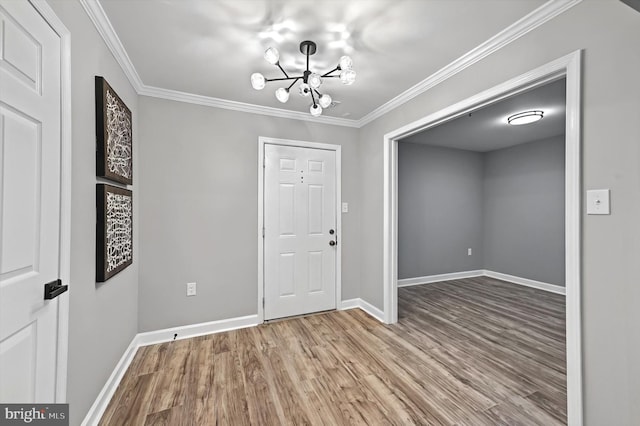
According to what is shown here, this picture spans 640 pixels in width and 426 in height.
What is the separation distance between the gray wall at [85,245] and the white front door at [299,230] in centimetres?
155

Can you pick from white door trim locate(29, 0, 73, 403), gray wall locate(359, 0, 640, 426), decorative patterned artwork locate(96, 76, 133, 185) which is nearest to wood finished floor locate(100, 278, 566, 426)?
gray wall locate(359, 0, 640, 426)

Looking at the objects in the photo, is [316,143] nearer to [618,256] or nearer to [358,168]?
[358,168]

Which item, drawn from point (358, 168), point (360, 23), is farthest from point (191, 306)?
point (360, 23)

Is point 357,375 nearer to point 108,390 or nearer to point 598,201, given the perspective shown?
point 108,390

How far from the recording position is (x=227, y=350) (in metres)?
2.44

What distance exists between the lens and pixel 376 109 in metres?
3.12

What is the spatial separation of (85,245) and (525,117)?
4.57 metres

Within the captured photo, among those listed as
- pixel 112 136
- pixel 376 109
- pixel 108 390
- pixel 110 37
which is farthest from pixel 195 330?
pixel 376 109

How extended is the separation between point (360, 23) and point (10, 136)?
187 cm

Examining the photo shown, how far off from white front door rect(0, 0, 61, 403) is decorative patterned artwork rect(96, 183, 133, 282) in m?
0.47

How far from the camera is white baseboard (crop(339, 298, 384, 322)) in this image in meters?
3.15

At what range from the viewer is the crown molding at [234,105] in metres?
2.59

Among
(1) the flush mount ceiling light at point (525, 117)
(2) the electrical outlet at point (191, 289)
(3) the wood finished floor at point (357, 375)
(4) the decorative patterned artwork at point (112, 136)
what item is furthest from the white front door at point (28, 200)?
(1) the flush mount ceiling light at point (525, 117)

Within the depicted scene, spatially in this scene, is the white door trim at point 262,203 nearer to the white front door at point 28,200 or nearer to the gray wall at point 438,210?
the gray wall at point 438,210
